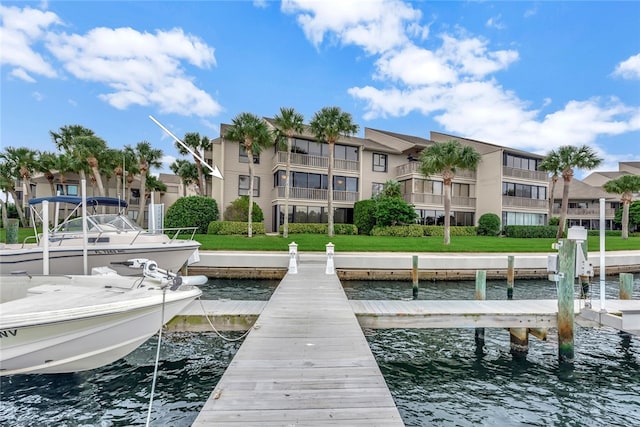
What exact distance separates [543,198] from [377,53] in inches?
989

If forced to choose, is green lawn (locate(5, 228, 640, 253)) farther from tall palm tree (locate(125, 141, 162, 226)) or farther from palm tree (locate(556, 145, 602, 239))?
tall palm tree (locate(125, 141, 162, 226))

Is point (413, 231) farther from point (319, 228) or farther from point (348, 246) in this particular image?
point (348, 246)

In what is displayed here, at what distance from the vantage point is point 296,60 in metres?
23.7

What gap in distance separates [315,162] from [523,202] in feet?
75.5

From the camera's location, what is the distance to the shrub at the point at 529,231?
3147cm

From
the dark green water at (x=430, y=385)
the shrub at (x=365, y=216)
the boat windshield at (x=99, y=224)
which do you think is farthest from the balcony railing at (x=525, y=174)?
the boat windshield at (x=99, y=224)

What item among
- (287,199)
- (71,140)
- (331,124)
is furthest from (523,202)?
(71,140)

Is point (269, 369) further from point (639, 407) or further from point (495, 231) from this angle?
point (495, 231)

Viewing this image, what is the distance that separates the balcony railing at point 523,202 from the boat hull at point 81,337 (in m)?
34.9

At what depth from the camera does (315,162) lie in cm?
2920

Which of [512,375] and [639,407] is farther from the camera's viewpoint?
[512,375]

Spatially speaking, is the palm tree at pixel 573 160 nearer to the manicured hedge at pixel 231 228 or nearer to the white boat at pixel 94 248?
the manicured hedge at pixel 231 228

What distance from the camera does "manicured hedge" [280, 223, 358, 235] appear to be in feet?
90.1

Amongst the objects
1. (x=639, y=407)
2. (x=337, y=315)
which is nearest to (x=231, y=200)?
(x=337, y=315)
